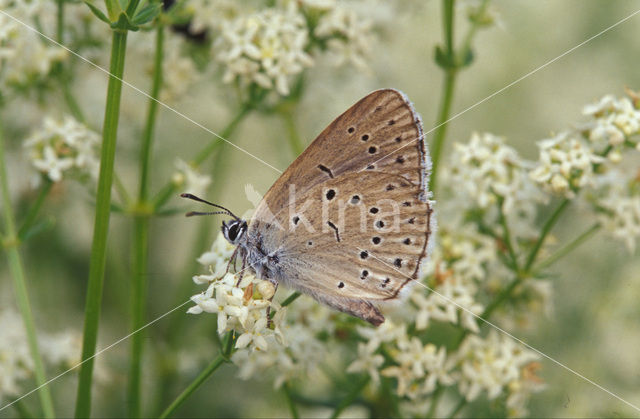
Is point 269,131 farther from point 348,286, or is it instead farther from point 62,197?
point 348,286

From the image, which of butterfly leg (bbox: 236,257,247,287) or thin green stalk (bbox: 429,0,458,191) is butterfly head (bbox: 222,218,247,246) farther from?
thin green stalk (bbox: 429,0,458,191)

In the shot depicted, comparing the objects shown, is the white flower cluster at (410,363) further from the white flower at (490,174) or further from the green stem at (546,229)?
the white flower at (490,174)

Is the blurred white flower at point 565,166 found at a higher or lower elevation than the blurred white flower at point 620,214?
higher

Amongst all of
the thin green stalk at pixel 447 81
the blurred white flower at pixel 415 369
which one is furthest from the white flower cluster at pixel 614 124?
the blurred white flower at pixel 415 369

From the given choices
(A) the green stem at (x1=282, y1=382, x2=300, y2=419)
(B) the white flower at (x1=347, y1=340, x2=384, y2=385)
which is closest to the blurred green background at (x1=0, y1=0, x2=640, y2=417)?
(B) the white flower at (x1=347, y1=340, x2=384, y2=385)

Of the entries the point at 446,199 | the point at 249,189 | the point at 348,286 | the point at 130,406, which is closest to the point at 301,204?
the point at 348,286

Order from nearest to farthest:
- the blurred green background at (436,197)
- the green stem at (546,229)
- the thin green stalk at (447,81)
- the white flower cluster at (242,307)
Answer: the white flower cluster at (242,307) → the green stem at (546,229) → the thin green stalk at (447,81) → the blurred green background at (436,197)
